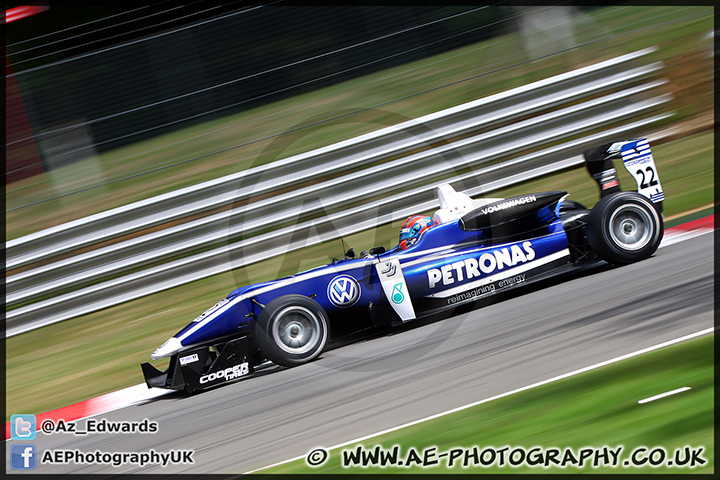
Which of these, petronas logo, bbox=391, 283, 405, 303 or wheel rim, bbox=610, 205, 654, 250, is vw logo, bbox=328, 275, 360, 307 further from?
wheel rim, bbox=610, 205, 654, 250

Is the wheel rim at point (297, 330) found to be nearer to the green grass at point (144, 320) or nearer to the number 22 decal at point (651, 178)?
the green grass at point (144, 320)

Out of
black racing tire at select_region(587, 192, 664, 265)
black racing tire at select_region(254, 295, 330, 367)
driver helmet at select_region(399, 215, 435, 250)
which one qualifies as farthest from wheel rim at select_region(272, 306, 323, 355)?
black racing tire at select_region(587, 192, 664, 265)

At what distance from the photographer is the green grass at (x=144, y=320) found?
23.1 ft

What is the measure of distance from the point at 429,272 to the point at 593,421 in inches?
89.8

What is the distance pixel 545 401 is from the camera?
3.93 m

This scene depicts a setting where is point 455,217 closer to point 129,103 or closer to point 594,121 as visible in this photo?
point 594,121

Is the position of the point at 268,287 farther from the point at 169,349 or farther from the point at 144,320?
the point at 144,320

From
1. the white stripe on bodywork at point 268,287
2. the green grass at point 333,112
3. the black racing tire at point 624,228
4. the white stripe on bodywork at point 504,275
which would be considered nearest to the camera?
the white stripe on bodywork at point 268,287

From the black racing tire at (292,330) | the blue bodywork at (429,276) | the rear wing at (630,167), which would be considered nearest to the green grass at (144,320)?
the blue bodywork at (429,276)

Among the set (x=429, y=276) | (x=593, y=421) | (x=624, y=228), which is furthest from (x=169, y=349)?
(x=624, y=228)

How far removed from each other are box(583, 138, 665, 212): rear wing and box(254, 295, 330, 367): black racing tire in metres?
2.88

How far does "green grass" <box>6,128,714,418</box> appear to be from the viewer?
23.1 feet

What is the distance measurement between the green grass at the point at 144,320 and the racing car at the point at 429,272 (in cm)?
133

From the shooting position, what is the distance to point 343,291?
5.57 meters
